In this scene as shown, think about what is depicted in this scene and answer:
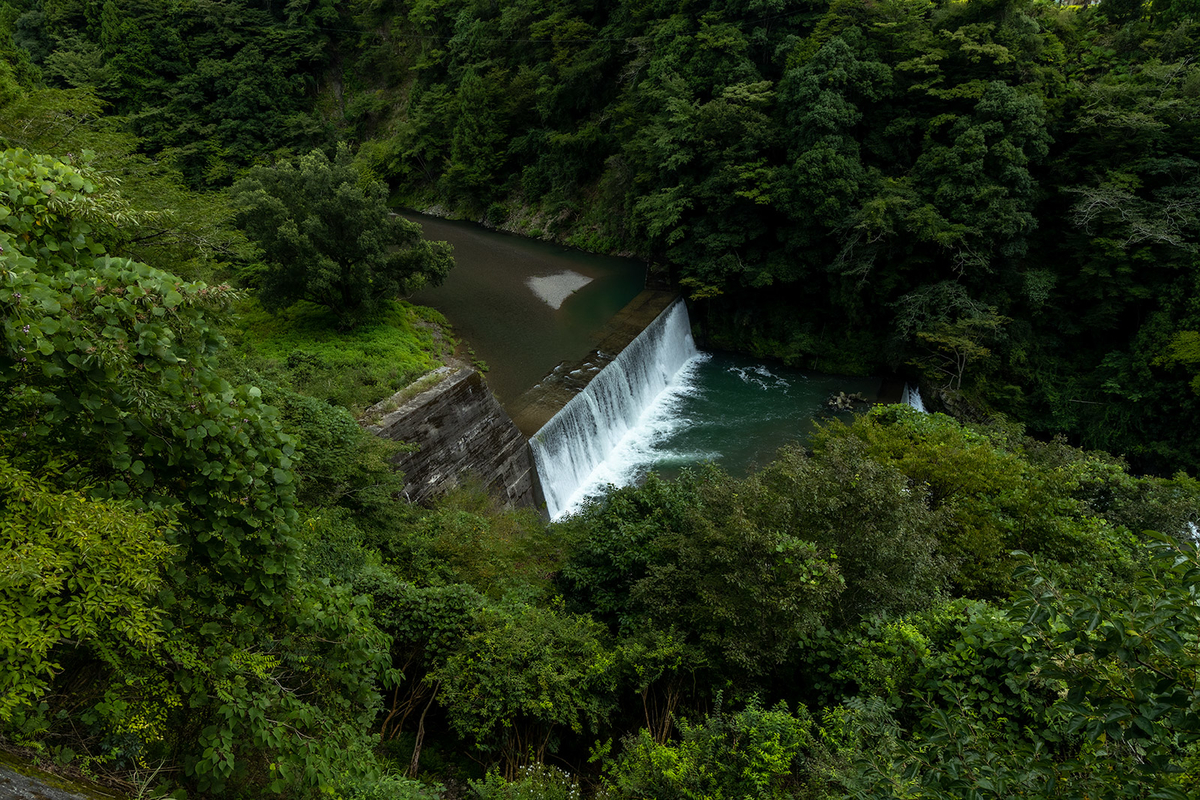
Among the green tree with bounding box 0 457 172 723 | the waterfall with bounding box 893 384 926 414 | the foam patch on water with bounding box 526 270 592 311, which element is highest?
the green tree with bounding box 0 457 172 723

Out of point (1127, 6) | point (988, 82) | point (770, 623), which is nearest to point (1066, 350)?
point (988, 82)

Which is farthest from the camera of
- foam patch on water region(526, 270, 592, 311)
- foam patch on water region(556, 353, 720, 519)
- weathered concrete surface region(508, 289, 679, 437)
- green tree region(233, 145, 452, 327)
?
foam patch on water region(526, 270, 592, 311)

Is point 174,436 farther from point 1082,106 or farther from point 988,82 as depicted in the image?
point 1082,106

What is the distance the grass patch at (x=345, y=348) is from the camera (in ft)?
37.1

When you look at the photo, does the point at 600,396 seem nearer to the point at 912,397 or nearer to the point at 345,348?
the point at 345,348

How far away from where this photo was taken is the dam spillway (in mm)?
14094

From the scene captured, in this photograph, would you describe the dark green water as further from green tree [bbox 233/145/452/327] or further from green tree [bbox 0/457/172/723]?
green tree [bbox 0/457/172/723]

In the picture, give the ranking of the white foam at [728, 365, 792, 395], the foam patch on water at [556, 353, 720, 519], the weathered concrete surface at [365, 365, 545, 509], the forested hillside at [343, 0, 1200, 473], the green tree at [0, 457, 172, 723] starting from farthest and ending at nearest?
1. the white foam at [728, 365, 792, 395]
2. the forested hillside at [343, 0, 1200, 473]
3. the foam patch on water at [556, 353, 720, 519]
4. the weathered concrete surface at [365, 365, 545, 509]
5. the green tree at [0, 457, 172, 723]

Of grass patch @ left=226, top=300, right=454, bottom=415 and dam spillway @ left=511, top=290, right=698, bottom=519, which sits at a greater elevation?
grass patch @ left=226, top=300, right=454, bottom=415

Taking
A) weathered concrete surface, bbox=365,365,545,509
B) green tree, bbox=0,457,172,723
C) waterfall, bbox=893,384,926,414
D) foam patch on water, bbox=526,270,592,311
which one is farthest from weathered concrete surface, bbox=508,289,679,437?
green tree, bbox=0,457,172,723

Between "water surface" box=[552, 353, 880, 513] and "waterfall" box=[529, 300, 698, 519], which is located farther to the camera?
"water surface" box=[552, 353, 880, 513]

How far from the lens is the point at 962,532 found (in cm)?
851

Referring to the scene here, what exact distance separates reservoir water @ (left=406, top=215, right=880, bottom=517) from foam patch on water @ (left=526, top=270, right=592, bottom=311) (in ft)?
0.13

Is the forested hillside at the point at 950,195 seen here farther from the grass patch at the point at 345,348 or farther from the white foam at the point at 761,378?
the grass patch at the point at 345,348
